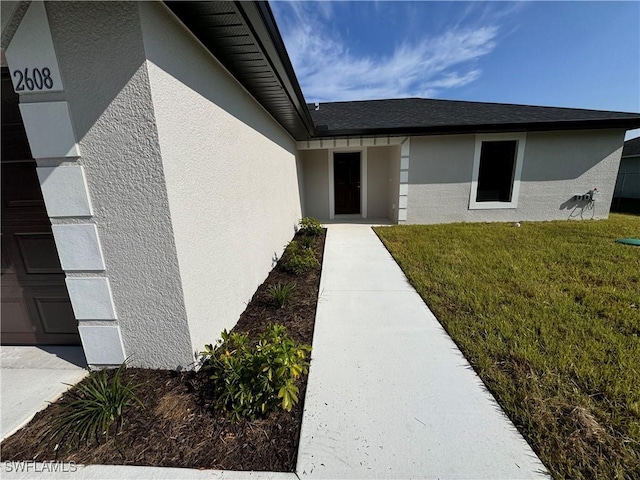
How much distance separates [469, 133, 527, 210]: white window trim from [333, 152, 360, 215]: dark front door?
380cm

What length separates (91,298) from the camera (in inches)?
80.3

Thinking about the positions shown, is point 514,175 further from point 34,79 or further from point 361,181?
point 34,79

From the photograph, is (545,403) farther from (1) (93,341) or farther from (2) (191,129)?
(1) (93,341)

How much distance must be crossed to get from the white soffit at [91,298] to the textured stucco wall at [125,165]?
0.21 ft

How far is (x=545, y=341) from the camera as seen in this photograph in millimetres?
2510

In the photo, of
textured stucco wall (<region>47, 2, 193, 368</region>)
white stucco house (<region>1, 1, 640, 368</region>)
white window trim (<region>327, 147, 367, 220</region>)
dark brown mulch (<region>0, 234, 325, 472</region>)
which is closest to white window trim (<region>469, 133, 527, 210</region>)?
white window trim (<region>327, 147, 367, 220</region>)

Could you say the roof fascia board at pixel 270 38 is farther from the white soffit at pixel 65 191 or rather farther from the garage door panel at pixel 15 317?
the garage door panel at pixel 15 317

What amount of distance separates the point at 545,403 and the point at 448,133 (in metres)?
7.45

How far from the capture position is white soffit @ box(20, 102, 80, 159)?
1696 millimetres

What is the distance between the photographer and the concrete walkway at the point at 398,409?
1513mm

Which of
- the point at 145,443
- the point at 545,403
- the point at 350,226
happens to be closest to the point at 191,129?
the point at 145,443

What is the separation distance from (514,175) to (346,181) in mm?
5360

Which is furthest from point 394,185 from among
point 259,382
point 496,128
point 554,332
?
point 259,382

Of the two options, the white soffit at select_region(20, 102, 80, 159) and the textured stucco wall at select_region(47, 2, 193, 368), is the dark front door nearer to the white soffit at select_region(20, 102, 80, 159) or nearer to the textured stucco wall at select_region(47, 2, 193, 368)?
the textured stucco wall at select_region(47, 2, 193, 368)
